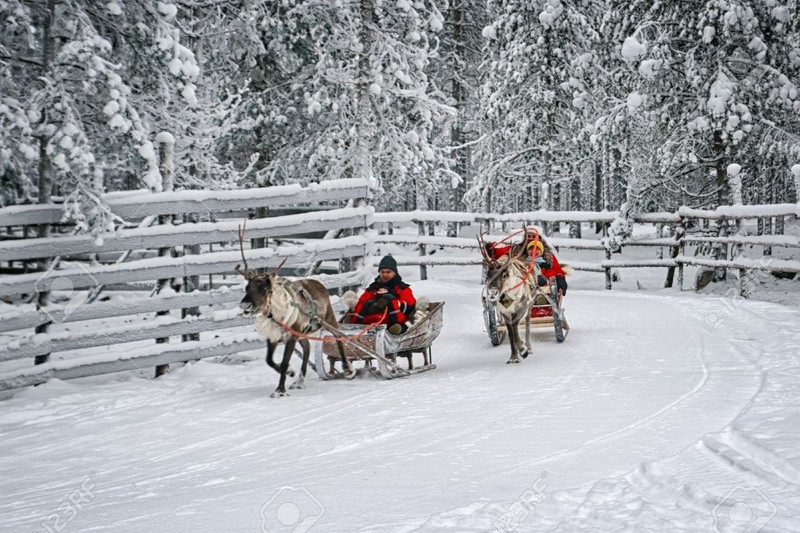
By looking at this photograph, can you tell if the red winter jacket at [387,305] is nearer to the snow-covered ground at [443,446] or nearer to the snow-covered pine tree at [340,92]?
the snow-covered ground at [443,446]

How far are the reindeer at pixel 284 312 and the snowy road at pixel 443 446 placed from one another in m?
0.50

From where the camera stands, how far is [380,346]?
25.6ft

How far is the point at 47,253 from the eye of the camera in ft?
26.3

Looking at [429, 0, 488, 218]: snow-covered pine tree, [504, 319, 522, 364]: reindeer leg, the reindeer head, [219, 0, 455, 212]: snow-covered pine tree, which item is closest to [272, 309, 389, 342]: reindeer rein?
the reindeer head

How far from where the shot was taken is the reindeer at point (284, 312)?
6871mm

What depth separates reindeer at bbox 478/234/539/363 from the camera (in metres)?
8.09

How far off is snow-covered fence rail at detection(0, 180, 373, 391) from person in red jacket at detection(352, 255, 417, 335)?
122 centimetres

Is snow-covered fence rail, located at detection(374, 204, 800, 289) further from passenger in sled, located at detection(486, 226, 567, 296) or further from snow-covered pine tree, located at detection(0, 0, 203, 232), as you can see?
snow-covered pine tree, located at detection(0, 0, 203, 232)

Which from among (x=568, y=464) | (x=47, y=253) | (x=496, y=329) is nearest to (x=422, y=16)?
(x=496, y=329)

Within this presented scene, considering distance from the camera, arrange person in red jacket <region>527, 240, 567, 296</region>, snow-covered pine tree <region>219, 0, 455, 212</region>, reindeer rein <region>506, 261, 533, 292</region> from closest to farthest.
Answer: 1. reindeer rein <region>506, 261, 533, 292</region>
2. person in red jacket <region>527, 240, 567, 296</region>
3. snow-covered pine tree <region>219, 0, 455, 212</region>

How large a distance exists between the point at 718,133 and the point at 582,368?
11.8 meters

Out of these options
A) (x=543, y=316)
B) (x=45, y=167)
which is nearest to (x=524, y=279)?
(x=543, y=316)

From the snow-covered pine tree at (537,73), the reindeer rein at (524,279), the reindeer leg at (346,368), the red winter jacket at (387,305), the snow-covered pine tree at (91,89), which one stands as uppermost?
the snow-covered pine tree at (537,73)

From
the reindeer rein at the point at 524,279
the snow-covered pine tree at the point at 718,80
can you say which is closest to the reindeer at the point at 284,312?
the reindeer rein at the point at 524,279
